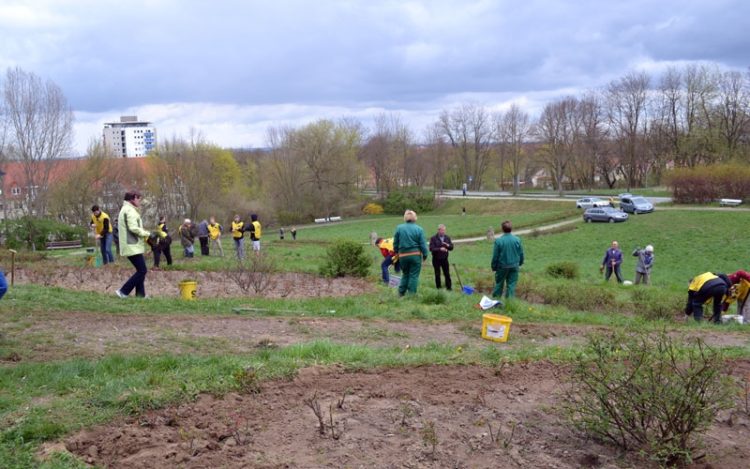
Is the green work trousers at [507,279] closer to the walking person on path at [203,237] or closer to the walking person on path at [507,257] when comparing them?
the walking person on path at [507,257]

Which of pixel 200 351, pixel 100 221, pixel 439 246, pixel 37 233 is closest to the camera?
pixel 200 351

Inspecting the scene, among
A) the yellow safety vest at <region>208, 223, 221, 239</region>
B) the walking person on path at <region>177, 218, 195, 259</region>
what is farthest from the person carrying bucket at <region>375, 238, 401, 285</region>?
the yellow safety vest at <region>208, 223, 221, 239</region>

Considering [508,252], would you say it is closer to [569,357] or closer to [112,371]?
[569,357]

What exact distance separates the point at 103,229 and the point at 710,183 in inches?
1837

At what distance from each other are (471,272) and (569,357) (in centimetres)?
1200

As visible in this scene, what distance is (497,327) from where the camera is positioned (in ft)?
26.8

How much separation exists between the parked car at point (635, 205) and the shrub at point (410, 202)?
27.7 m

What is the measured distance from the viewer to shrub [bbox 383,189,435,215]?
241 feet

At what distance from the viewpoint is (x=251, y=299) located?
10945mm

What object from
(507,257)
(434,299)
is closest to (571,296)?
(507,257)

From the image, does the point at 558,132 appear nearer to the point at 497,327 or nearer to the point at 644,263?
the point at 644,263

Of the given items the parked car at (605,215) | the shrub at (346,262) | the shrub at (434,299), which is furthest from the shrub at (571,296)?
the parked car at (605,215)

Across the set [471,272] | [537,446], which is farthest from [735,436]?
[471,272]

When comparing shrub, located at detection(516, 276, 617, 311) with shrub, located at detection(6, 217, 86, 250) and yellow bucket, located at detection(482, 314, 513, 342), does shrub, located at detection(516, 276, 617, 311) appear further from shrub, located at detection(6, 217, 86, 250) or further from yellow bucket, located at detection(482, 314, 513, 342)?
shrub, located at detection(6, 217, 86, 250)
